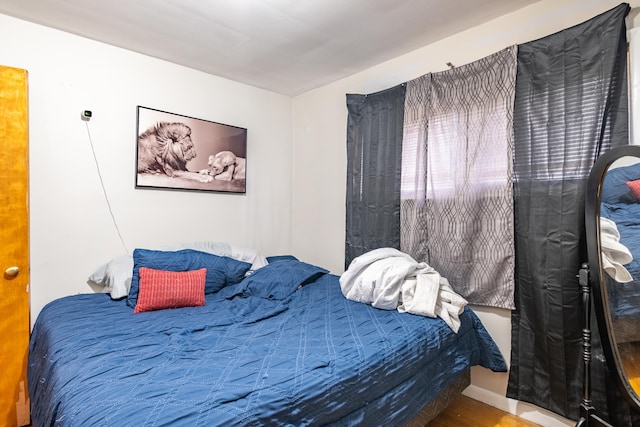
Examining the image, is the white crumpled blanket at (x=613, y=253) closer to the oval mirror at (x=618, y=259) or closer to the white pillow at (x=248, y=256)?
the oval mirror at (x=618, y=259)

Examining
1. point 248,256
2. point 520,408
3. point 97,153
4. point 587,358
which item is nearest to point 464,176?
point 587,358

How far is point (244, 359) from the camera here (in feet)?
4.29

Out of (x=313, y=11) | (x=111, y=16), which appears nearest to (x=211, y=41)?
(x=111, y=16)

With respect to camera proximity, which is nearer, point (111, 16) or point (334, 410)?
point (334, 410)

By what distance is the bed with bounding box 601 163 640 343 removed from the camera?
1.46m

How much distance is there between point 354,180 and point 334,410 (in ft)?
6.57

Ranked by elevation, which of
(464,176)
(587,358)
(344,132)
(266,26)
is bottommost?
(587,358)

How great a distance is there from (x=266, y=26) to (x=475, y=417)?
2925mm

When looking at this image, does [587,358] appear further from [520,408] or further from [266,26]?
[266,26]

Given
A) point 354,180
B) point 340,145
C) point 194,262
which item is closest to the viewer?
point 194,262

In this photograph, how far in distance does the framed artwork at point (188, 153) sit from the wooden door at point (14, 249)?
0.69 m

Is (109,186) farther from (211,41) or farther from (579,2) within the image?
(579,2)

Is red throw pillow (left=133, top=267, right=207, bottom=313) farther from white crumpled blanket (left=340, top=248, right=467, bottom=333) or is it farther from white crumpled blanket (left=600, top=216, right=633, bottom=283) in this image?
white crumpled blanket (left=600, top=216, right=633, bottom=283)

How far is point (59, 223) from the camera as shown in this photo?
7.36 feet
